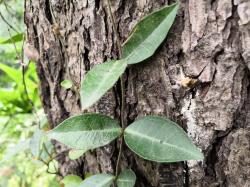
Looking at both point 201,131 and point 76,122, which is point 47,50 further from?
point 201,131

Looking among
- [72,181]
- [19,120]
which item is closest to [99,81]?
[72,181]

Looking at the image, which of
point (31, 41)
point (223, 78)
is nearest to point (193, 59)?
point (223, 78)

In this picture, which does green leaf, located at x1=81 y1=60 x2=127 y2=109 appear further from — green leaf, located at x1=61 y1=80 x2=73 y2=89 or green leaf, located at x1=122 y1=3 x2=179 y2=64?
green leaf, located at x1=61 y1=80 x2=73 y2=89

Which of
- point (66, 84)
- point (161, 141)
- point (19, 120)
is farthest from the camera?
point (19, 120)

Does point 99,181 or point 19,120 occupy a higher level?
point 99,181

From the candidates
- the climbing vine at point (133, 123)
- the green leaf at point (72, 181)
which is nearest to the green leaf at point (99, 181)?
the climbing vine at point (133, 123)

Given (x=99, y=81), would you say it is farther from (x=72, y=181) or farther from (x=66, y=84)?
(x=72, y=181)

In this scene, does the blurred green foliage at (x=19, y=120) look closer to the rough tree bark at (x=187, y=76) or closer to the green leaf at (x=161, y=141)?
the rough tree bark at (x=187, y=76)
